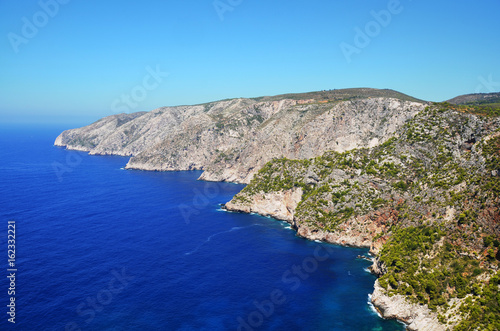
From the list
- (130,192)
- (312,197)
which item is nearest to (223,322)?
(312,197)

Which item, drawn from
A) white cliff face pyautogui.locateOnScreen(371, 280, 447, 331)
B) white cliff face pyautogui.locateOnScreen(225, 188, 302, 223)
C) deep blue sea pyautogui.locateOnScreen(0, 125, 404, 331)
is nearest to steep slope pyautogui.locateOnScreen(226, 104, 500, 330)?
white cliff face pyautogui.locateOnScreen(371, 280, 447, 331)

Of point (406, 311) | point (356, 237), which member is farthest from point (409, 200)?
point (406, 311)

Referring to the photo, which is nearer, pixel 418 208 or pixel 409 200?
pixel 418 208

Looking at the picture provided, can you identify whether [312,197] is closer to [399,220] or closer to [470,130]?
[399,220]

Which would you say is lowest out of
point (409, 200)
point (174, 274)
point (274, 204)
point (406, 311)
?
point (406, 311)

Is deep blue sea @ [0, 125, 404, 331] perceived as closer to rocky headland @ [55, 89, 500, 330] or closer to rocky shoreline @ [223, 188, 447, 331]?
rocky shoreline @ [223, 188, 447, 331]

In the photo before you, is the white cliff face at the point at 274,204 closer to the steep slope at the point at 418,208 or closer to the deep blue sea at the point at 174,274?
the steep slope at the point at 418,208

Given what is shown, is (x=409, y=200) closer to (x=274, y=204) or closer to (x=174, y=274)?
(x=274, y=204)
